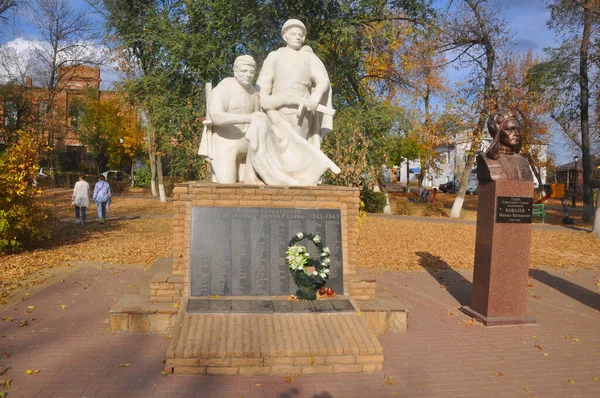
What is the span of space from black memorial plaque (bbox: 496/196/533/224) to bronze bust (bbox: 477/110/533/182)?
279mm

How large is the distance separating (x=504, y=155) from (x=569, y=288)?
3856 millimetres

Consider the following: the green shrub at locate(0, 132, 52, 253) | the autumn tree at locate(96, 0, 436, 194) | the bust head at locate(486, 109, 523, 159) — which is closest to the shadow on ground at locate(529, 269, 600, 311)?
the bust head at locate(486, 109, 523, 159)

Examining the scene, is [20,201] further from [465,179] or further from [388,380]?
[465,179]

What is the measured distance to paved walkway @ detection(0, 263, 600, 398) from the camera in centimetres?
402

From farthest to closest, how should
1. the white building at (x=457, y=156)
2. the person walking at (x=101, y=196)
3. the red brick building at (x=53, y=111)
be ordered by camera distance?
the red brick building at (x=53, y=111), the white building at (x=457, y=156), the person walking at (x=101, y=196)

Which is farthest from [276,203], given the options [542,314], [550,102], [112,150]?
[112,150]

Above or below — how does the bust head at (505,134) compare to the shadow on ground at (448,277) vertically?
above

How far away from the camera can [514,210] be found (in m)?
6.08

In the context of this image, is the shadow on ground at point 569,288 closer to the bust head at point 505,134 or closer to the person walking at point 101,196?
the bust head at point 505,134

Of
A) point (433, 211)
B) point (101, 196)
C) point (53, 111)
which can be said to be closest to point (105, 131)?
point (53, 111)

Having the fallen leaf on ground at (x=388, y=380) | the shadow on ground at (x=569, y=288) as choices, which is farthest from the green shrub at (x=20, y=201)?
Answer: the shadow on ground at (x=569, y=288)

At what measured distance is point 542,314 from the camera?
675 cm

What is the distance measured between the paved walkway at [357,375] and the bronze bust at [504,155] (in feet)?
6.57

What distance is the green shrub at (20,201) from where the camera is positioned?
9.25 metres
